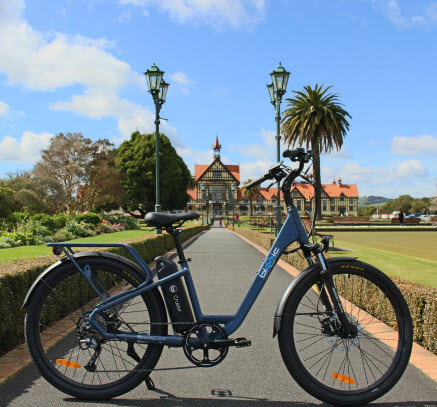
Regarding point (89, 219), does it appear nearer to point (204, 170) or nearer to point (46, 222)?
point (46, 222)

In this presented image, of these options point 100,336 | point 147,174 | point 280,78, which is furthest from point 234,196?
point 100,336

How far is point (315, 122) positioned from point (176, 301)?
4058 centimetres

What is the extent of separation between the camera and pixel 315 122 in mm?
41250

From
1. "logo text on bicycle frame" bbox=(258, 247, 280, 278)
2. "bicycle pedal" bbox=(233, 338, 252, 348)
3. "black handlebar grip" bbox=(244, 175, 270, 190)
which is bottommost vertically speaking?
"bicycle pedal" bbox=(233, 338, 252, 348)

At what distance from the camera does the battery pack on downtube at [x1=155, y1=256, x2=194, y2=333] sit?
2.86m

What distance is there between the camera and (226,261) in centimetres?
1213

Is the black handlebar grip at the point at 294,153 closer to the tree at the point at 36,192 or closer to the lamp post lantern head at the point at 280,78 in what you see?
the lamp post lantern head at the point at 280,78

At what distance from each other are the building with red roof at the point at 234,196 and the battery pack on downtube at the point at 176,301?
8120cm

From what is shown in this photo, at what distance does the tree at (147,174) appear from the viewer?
5275cm

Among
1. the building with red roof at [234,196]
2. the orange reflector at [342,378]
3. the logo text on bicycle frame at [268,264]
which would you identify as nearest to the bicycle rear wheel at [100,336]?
the logo text on bicycle frame at [268,264]

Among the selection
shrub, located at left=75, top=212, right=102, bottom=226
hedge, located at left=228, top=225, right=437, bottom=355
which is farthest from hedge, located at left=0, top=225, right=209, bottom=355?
shrub, located at left=75, top=212, right=102, bottom=226

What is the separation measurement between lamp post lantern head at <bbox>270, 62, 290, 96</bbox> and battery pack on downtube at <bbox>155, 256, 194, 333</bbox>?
13.4 m

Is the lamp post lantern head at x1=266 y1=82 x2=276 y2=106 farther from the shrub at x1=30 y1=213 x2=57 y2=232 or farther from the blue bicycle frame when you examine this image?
the blue bicycle frame

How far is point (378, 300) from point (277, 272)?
5.24 meters
